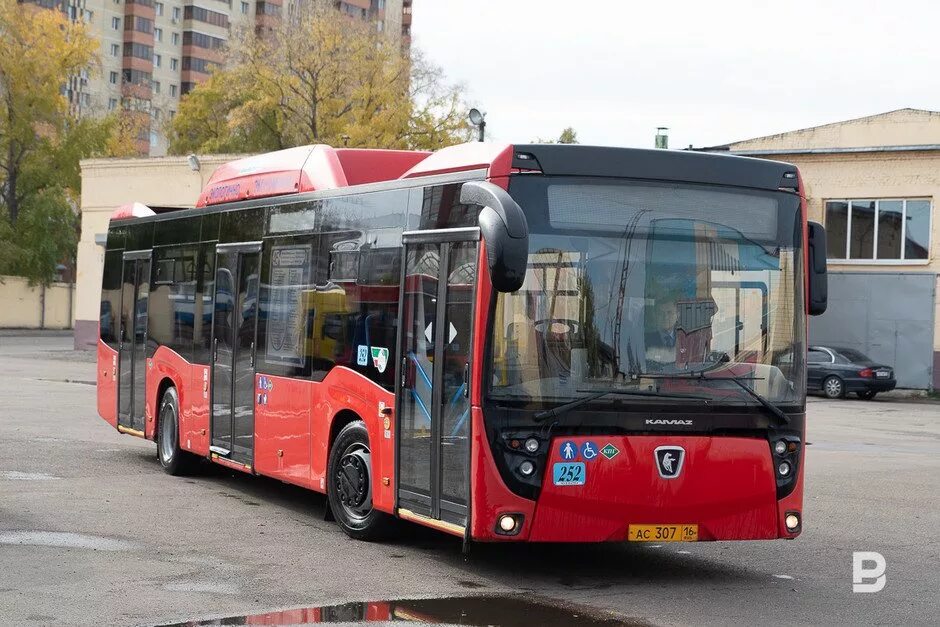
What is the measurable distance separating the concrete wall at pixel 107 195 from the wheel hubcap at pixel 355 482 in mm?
37614

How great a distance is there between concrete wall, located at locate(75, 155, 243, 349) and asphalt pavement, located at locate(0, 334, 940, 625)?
32985mm

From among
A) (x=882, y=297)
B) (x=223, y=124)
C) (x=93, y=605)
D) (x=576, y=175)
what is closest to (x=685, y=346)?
(x=576, y=175)

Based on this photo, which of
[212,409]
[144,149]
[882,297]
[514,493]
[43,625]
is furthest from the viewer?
[144,149]

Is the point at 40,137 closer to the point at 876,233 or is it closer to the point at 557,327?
the point at 876,233

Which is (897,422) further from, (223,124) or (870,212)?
(223,124)

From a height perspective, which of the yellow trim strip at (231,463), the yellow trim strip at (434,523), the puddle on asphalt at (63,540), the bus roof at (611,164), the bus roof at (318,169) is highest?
the bus roof at (318,169)

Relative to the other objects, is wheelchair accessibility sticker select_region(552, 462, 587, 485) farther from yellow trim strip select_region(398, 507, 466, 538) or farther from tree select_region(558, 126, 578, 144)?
tree select_region(558, 126, 578, 144)

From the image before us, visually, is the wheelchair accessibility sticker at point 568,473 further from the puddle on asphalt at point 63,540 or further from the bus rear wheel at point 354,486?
the puddle on asphalt at point 63,540

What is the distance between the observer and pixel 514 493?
8984 mm

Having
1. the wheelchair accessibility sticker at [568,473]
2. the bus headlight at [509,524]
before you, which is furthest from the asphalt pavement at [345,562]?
the wheelchair accessibility sticker at [568,473]

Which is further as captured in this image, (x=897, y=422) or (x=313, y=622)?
(x=897, y=422)

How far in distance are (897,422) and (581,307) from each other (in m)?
21.7

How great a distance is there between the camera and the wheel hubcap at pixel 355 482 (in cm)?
1083

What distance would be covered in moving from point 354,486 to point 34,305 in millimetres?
62206
